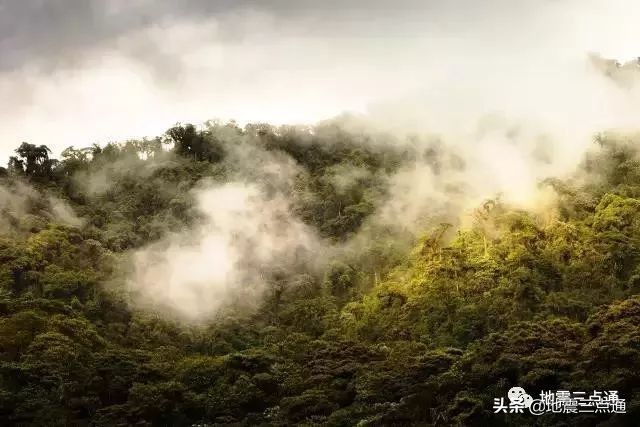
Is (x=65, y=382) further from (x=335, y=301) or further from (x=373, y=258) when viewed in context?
(x=373, y=258)

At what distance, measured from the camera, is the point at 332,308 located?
46500 millimetres

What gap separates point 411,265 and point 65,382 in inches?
958

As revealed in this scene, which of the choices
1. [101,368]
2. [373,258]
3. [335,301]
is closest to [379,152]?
[373,258]

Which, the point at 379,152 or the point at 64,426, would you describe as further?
the point at 379,152

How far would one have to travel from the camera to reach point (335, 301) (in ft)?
156

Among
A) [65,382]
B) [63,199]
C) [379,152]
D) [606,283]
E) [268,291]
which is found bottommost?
[65,382]

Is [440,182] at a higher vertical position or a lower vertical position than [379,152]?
lower

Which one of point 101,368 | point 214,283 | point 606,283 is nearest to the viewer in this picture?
point 101,368

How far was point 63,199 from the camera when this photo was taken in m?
58.9

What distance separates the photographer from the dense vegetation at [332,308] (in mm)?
29844

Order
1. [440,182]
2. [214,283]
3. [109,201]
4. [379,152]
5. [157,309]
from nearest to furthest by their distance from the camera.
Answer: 1. [157,309]
2. [214,283]
3. [440,182]
4. [109,201]
5. [379,152]

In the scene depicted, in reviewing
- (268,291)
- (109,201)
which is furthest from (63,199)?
(268,291)

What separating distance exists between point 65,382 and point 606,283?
28.6 m

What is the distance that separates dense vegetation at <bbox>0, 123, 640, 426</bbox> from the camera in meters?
29.8
